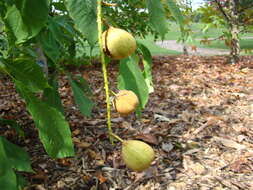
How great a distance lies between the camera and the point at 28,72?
0.66m

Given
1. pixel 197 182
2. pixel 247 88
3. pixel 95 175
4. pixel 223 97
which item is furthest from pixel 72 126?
pixel 247 88

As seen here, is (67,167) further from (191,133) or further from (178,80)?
(178,80)

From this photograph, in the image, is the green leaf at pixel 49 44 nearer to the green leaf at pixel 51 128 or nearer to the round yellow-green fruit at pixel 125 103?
the green leaf at pixel 51 128

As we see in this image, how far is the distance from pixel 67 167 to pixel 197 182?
2.22 feet

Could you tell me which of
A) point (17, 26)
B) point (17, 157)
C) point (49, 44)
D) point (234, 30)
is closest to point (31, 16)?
point (17, 26)

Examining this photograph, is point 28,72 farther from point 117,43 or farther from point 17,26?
point 117,43

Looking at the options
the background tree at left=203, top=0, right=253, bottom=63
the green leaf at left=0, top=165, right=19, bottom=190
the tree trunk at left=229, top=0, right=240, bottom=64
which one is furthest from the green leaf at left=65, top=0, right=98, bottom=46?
the tree trunk at left=229, top=0, right=240, bottom=64

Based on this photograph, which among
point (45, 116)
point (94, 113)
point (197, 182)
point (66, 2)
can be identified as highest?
point (66, 2)

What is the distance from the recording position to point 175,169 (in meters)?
1.50

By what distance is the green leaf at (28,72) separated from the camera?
651 millimetres

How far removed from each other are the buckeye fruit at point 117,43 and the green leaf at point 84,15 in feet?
0.16

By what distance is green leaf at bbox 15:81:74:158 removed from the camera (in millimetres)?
611

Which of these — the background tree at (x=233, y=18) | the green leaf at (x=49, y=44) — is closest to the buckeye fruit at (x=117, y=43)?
the green leaf at (x=49, y=44)

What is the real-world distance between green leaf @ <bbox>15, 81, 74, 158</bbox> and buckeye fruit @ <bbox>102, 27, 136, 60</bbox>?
21 centimetres
